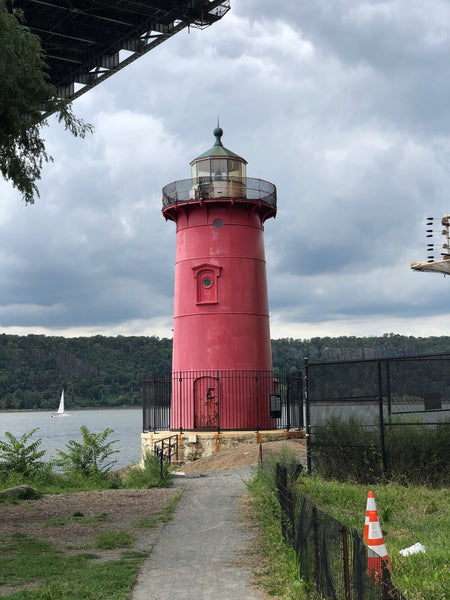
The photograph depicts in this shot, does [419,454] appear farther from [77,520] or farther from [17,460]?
[17,460]

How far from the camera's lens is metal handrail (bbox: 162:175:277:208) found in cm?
3041

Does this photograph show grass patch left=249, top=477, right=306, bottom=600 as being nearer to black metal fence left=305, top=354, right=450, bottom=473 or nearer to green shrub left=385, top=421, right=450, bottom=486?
green shrub left=385, top=421, right=450, bottom=486

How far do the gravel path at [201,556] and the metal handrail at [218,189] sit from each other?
15988mm

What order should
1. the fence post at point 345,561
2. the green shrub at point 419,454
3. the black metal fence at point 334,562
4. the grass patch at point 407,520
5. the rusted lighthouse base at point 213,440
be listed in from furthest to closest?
the rusted lighthouse base at point 213,440
the green shrub at point 419,454
the grass patch at point 407,520
the fence post at point 345,561
the black metal fence at point 334,562

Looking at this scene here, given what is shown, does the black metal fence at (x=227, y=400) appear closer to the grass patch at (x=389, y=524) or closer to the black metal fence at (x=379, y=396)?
the black metal fence at (x=379, y=396)

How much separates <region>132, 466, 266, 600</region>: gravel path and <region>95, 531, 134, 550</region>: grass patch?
497 mm

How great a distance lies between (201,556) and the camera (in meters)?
10.3

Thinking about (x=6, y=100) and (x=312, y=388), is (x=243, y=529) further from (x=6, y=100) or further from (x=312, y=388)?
(x=6, y=100)

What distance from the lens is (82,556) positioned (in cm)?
1055

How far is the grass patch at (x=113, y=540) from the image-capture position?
11312 millimetres

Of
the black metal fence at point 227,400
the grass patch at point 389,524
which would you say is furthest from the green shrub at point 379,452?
the black metal fence at point 227,400

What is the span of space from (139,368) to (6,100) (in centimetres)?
12272

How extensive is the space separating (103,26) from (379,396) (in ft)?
46.3

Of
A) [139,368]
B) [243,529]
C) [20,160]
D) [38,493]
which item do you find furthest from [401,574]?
[139,368]
